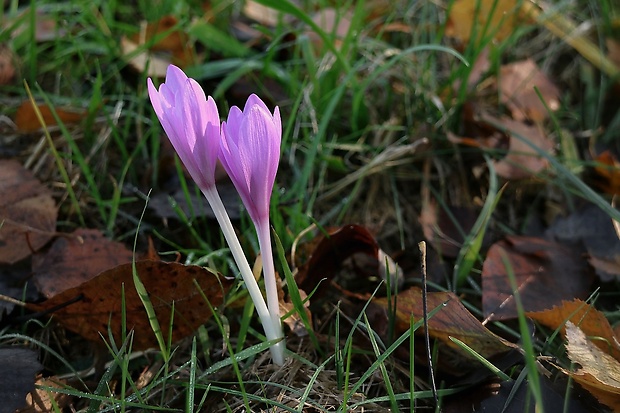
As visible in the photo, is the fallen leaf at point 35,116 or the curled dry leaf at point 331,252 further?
the fallen leaf at point 35,116

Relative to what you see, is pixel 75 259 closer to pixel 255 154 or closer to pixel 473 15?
pixel 255 154

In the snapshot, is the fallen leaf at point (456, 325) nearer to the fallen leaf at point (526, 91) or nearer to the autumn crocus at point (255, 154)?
the autumn crocus at point (255, 154)

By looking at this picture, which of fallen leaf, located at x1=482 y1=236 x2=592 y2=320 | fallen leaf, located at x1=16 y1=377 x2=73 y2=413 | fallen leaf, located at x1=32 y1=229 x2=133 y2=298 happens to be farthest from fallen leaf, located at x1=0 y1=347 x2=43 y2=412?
fallen leaf, located at x1=482 y1=236 x2=592 y2=320

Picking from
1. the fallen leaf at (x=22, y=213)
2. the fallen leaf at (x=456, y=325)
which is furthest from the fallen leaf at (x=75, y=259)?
the fallen leaf at (x=456, y=325)

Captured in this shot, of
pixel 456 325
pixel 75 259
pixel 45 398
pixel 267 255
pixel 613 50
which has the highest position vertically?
pixel 613 50

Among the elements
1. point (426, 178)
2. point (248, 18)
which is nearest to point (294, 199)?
point (426, 178)

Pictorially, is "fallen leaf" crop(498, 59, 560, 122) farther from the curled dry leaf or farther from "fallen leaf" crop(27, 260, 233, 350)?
"fallen leaf" crop(27, 260, 233, 350)

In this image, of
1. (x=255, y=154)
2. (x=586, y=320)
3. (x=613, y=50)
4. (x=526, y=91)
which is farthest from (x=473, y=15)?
(x=255, y=154)
